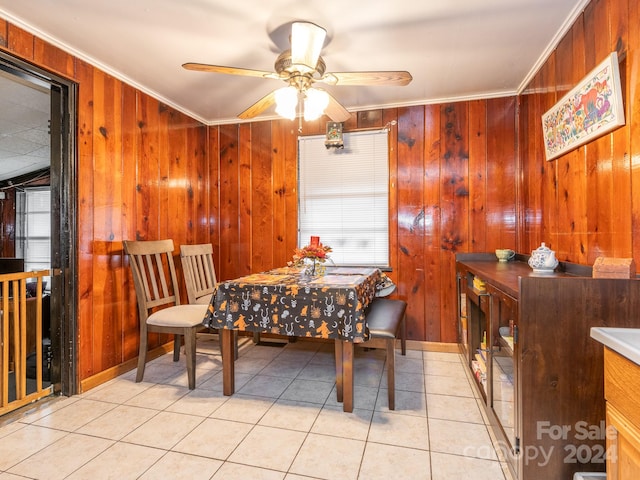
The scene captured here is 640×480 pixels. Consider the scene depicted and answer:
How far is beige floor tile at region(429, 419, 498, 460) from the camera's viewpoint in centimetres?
178

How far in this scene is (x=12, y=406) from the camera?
2150 mm

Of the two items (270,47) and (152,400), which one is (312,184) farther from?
(152,400)

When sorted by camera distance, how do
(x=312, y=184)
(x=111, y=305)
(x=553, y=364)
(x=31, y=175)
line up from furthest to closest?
1. (x=31, y=175)
2. (x=312, y=184)
3. (x=111, y=305)
4. (x=553, y=364)

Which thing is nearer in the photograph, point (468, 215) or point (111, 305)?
point (111, 305)

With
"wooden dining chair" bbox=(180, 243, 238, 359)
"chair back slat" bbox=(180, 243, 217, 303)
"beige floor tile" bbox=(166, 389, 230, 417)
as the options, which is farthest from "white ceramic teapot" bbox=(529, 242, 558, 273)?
"chair back slat" bbox=(180, 243, 217, 303)

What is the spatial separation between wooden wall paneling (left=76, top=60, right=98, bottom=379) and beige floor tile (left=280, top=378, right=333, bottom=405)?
4.92 feet

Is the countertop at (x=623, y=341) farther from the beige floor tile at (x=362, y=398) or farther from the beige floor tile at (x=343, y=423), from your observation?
the beige floor tile at (x=362, y=398)

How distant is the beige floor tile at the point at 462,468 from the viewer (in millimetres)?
1600

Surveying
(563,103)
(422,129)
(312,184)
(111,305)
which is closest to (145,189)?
(111,305)

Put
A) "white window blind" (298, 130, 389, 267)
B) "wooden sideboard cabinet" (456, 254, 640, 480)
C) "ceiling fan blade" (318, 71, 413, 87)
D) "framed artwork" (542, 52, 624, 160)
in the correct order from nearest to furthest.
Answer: "wooden sideboard cabinet" (456, 254, 640, 480) → "framed artwork" (542, 52, 624, 160) → "ceiling fan blade" (318, 71, 413, 87) → "white window blind" (298, 130, 389, 267)

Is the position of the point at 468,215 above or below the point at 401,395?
above

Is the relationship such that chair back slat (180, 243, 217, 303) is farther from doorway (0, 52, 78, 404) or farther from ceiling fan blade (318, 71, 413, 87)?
ceiling fan blade (318, 71, 413, 87)

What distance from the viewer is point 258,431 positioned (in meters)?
1.99

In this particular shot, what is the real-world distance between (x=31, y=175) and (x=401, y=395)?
607cm
